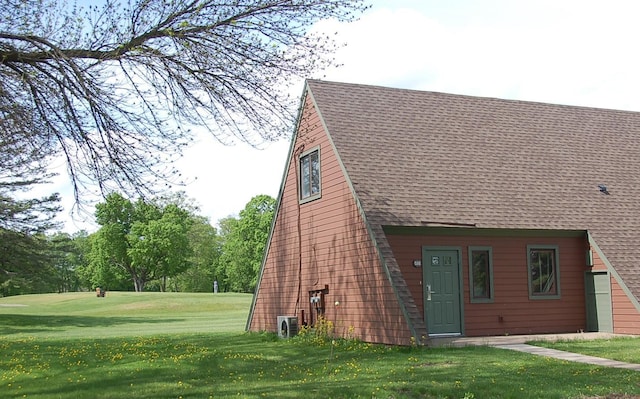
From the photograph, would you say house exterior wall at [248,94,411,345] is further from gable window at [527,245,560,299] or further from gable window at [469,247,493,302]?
gable window at [527,245,560,299]

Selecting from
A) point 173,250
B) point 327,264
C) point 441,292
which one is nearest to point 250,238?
point 173,250

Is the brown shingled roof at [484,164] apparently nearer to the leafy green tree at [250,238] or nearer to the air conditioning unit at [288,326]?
the air conditioning unit at [288,326]

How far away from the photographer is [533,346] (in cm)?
1491

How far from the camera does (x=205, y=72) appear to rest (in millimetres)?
11227

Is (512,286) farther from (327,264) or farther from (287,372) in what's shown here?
(287,372)

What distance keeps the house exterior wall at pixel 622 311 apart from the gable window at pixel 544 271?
1147mm

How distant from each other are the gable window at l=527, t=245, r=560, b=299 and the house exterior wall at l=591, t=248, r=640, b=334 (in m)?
1.15

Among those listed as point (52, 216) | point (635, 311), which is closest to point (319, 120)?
point (635, 311)

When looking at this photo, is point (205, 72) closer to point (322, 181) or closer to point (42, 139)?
point (42, 139)

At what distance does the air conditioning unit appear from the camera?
19.1 meters

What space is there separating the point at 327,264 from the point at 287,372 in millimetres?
6421

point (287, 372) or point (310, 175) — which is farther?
point (310, 175)

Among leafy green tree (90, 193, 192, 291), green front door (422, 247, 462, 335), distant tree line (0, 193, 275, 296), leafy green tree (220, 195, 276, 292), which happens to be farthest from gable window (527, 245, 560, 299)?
leafy green tree (90, 193, 192, 291)

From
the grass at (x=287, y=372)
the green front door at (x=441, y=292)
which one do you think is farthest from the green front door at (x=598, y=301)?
the green front door at (x=441, y=292)
